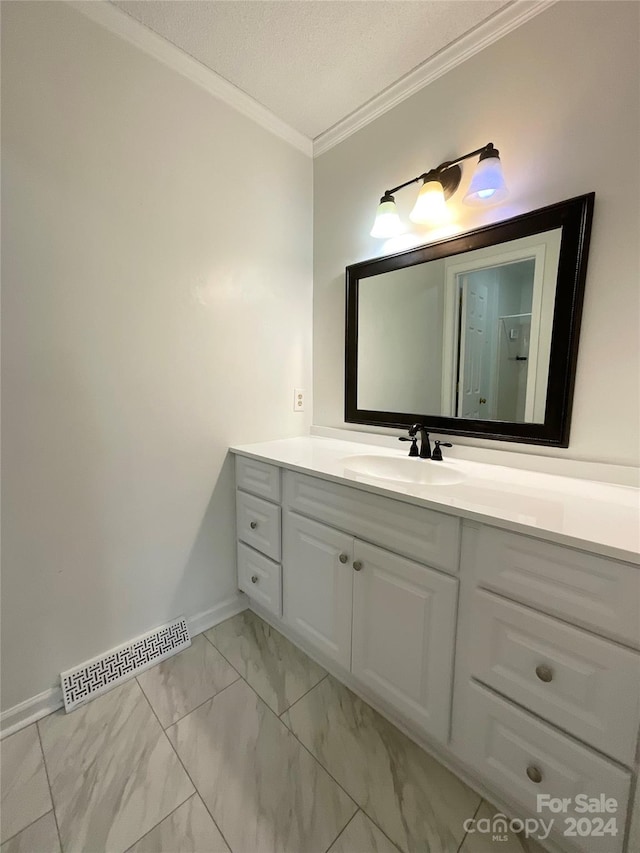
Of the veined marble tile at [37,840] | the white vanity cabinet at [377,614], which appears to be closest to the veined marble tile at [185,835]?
the veined marble tile at [37,840]

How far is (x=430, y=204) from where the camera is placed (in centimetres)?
134

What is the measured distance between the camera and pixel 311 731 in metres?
1.17

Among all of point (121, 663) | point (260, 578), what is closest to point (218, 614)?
point (260, 578)

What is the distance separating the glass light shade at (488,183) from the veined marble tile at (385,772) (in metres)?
1.88

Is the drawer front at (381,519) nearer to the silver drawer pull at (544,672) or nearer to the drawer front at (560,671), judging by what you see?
the drawer front at (560,671)

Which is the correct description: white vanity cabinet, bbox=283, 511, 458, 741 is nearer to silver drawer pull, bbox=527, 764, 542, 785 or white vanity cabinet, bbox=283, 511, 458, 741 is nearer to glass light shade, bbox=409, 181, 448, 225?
silver drawer pull, bbox=527, 764, 542, 785

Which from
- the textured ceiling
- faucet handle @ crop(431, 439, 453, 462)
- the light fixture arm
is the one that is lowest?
faucet handle @ crop(431, 439, 453, 462)

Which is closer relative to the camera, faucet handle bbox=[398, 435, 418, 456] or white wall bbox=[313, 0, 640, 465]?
white wall bbox=[313, 0, 640, 465]

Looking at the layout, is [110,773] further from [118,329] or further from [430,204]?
[430,204]

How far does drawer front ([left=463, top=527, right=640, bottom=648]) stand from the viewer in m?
0.70

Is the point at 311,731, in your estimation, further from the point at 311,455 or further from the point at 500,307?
the point at 500,307

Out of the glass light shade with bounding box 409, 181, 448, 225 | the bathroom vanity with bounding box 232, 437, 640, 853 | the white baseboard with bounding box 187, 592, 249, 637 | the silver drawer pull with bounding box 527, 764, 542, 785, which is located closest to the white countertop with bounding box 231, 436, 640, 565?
the bathroom vanity with bounding box 232, 437, 640, 853

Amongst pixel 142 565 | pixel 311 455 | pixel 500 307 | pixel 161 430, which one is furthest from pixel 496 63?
pixel 142 565

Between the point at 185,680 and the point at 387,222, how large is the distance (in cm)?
206
